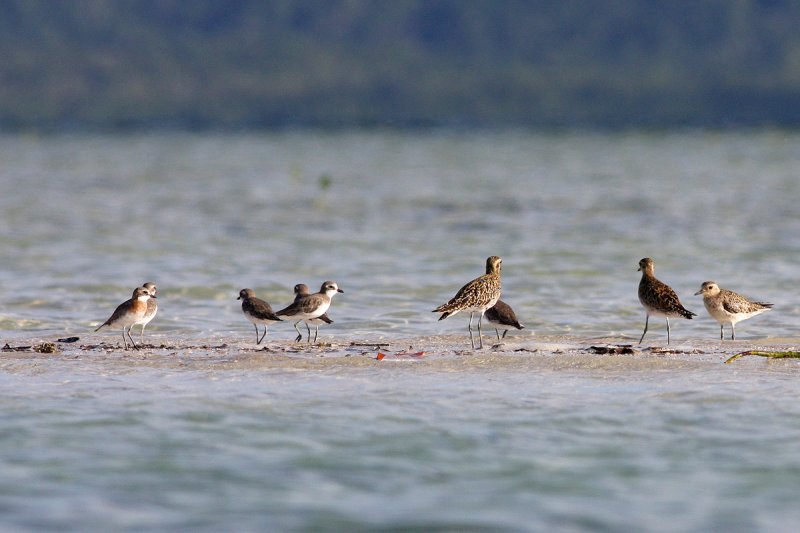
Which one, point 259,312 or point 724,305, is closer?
point 259,312

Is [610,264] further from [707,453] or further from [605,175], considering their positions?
[605,175]

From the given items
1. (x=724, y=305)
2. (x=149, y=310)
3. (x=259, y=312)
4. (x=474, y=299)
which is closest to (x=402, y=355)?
(x=474, y=299)

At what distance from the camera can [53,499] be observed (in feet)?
34.5

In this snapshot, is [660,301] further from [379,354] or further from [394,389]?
[394,389]

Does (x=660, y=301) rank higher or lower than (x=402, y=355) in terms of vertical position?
higher

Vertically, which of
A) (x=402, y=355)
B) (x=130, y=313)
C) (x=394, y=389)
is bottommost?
(x=394, y=389)

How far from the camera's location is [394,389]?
14.2m

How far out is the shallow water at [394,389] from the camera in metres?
10.5

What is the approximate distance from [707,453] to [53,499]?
16.5 ft

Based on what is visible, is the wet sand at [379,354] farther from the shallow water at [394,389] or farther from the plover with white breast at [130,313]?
the plover with white breast at [130,313]

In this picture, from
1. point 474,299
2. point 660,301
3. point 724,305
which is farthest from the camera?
point 724,305

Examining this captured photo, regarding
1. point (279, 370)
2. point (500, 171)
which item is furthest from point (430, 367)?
point (500, 171)

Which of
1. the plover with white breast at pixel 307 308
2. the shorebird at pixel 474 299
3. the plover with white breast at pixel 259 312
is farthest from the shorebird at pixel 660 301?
the plover with white breast at pixel 259 312

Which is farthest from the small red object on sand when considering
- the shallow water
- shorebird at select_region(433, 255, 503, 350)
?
shorebird at select_region(433, 255, 503, 350)
